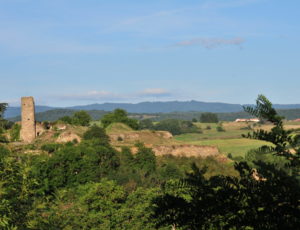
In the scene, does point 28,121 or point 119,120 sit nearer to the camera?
point 28,121

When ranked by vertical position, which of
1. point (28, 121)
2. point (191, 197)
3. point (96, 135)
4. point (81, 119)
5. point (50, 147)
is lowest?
point (50, 147)

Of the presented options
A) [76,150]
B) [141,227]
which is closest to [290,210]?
[141,227]

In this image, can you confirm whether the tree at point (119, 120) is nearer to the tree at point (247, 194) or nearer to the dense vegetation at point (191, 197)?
the dense vegetation at point (191, 197)

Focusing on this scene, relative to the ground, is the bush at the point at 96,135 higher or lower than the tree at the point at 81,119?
lower

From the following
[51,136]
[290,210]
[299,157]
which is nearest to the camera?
[290,210]

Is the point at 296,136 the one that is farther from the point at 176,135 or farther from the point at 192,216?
the point at 176,135

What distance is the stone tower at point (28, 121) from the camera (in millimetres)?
62250

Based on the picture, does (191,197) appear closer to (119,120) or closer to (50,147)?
(50,147)

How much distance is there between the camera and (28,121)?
6294 cm

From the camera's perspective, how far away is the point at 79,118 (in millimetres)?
96250

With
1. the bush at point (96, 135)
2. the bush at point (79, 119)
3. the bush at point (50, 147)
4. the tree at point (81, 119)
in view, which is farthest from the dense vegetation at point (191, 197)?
the tree at point (81, 119)

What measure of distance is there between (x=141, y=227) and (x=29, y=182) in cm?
1666

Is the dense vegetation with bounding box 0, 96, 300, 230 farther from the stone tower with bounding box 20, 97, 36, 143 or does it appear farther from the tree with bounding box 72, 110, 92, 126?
the tree with bounding box 72, 110, 92, 126

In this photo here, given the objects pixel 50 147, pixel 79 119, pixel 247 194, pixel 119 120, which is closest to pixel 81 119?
pixel 79 119
